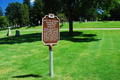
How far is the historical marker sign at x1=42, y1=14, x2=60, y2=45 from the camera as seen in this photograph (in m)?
3.92

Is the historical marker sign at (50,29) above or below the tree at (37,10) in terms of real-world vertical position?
below

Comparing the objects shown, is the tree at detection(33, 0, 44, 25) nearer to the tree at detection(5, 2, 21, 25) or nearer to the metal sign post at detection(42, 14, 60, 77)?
the tree at detection(5, 2, 21, 25)

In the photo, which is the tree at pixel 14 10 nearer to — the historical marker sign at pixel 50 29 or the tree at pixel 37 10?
the tree at pixel 37 10

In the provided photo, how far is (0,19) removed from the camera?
65.8 m

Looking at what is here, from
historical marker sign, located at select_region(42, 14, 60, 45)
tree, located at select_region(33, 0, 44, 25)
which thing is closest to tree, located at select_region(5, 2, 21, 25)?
tree, located at select_region(33, 0, 44, 25)

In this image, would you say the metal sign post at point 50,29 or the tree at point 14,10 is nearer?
the metal sign post at point 50,29

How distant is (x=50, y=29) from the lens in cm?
399

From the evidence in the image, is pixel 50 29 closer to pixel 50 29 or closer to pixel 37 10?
pixel 50 29

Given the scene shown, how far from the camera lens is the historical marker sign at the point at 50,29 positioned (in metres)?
3.92

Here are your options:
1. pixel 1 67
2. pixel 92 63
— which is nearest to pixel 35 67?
pixel 1 67

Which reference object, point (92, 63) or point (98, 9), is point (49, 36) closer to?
point (92, 63)

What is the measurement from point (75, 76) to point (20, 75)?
A: 2082 mm

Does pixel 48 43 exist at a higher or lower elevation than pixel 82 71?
higher

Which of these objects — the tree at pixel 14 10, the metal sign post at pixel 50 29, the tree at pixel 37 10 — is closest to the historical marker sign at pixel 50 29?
the metal sign post at pixel 50 29
